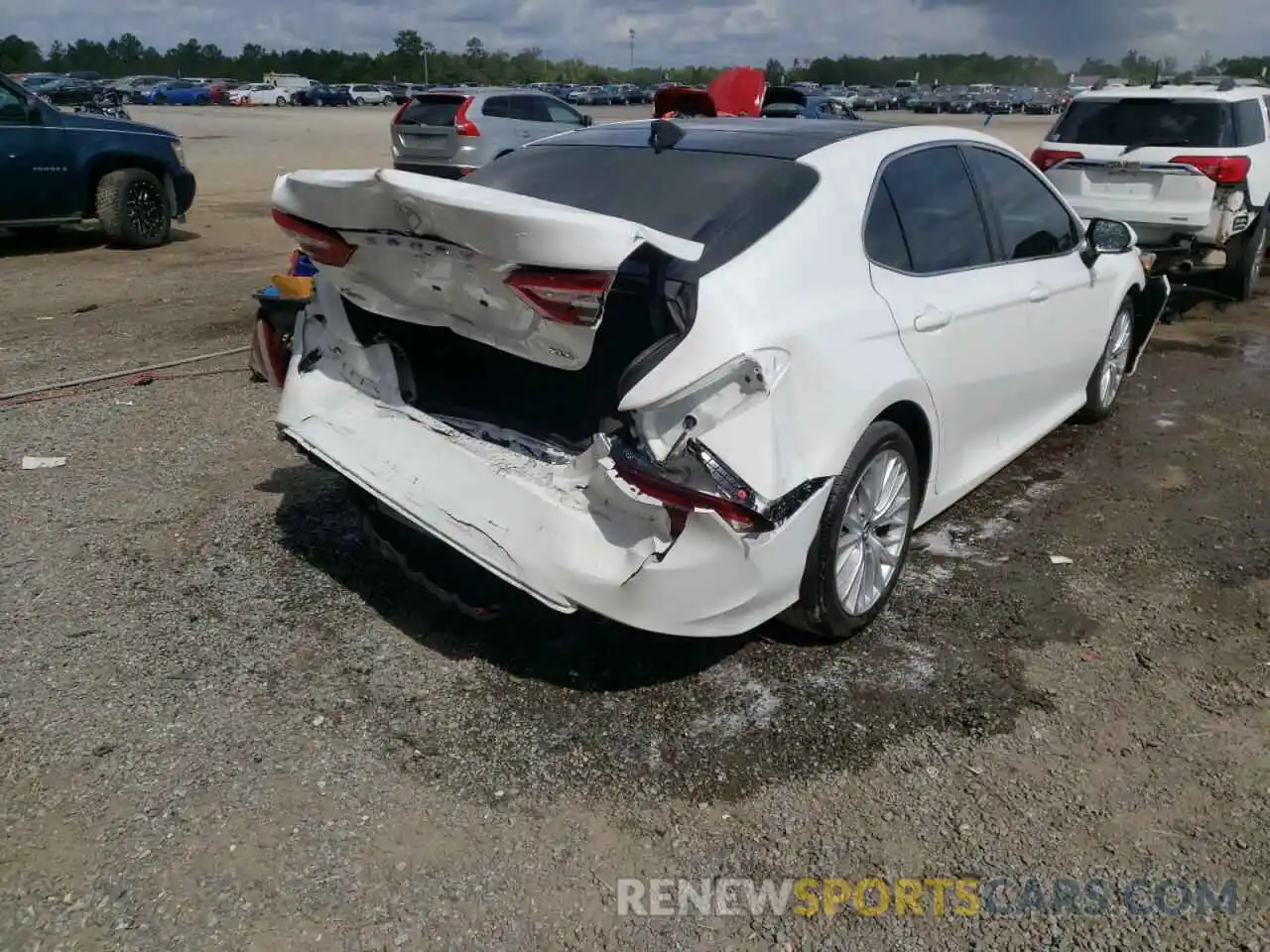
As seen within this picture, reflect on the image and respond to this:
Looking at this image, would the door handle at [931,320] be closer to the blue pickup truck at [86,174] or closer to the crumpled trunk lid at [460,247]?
the crumpled trunk lid at [460,247]

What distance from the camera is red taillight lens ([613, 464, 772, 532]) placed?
8.87 feet

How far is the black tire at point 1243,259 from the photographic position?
9.22 meters

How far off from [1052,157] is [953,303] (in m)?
6.06

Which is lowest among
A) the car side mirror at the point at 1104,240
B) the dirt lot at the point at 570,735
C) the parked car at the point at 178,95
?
the dirt lot at the point at 570,735

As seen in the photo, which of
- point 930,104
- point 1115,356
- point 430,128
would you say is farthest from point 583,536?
point 930,104

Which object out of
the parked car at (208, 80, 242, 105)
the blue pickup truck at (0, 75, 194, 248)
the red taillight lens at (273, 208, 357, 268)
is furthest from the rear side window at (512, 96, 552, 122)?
the parked car at (208, 80, 242, 105)

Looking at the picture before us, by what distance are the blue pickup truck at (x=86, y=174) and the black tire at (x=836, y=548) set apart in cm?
1003

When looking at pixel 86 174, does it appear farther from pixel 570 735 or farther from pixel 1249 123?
pixel 1249 123

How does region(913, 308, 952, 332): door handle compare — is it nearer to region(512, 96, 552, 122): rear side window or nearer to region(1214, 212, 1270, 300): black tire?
region(1214, 212, 1270, 300): black tire

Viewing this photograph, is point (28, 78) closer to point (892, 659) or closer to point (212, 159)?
point (212, 159)

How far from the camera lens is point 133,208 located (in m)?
11.2

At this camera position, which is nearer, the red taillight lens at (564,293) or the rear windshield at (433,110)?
the red taillight lens at (564,293)

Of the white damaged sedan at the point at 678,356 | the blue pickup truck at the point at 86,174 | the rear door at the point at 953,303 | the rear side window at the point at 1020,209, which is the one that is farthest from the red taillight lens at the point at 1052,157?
the blue pickup truck at the point at 86,174

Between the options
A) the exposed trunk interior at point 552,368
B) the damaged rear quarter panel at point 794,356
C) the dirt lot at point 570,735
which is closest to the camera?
the dirt lot at point 570,735
